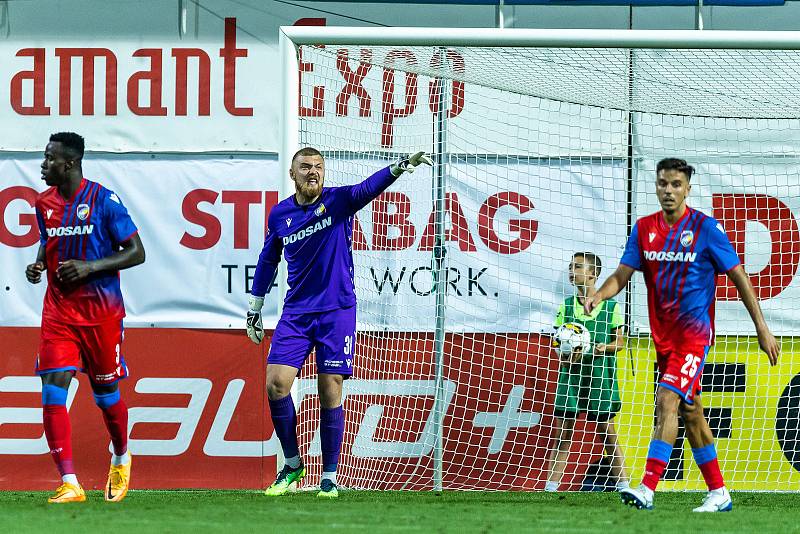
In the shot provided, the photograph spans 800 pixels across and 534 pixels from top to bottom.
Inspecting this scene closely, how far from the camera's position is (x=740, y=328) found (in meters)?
8.62

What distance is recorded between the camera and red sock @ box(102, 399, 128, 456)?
260 inches

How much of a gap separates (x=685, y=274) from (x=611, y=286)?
39 centimetres

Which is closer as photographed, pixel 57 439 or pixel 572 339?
pixel 57 439

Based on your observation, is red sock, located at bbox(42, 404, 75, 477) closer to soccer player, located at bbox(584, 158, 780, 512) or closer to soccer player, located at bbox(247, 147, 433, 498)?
soccer player, located at bbox(247, 147, 433, 498)

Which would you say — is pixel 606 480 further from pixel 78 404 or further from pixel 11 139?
pixel 11 139

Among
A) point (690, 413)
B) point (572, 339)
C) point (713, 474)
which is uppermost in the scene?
point (572, 339)

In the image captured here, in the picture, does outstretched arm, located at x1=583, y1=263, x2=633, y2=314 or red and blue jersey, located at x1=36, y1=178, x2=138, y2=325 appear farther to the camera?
red and blue jersey, located at x1=36, y1=178, x2=138, y2=325

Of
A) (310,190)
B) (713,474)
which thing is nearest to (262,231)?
(310,190)

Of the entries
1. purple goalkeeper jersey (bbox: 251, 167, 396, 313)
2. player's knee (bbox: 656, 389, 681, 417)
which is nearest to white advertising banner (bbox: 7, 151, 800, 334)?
purple goalkeeper jersey (bbox: 251, 167, 396, 313)

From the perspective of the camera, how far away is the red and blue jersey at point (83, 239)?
21.1ft

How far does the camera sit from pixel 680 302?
20.5ft

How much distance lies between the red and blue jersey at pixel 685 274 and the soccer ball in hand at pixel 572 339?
68.2 inches

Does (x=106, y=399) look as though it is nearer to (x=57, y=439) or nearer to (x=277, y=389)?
(x=57, y=439)

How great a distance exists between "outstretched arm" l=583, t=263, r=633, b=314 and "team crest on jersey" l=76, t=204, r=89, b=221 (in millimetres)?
2746
